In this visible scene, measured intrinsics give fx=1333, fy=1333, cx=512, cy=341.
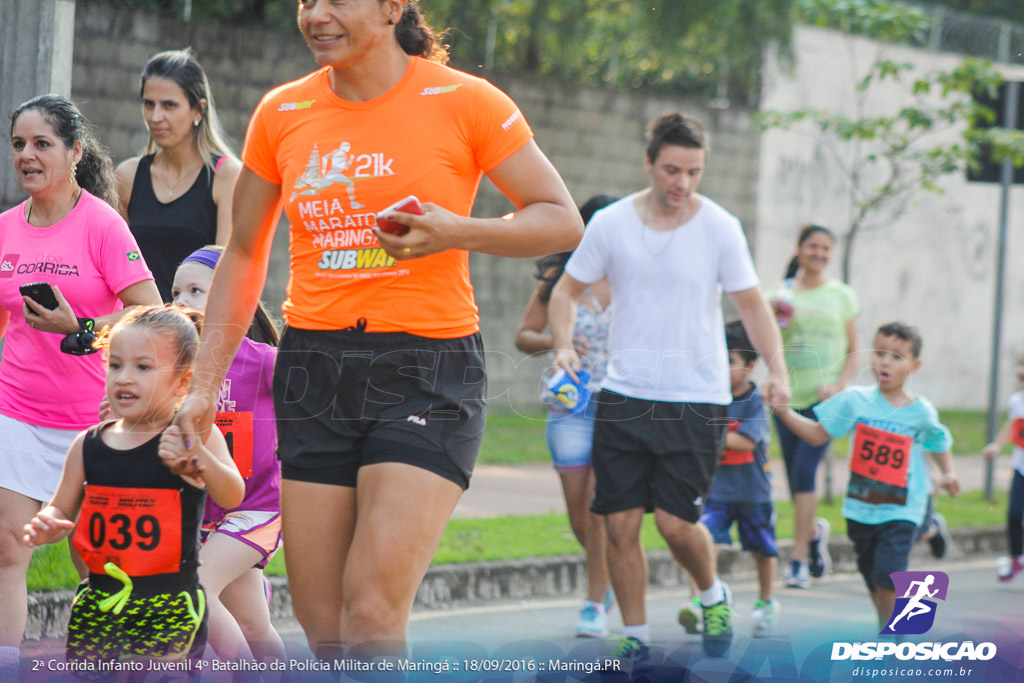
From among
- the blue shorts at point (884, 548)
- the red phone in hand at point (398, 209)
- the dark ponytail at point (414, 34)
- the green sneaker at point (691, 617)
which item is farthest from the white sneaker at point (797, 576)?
the red phone in hand at point (398, 209)

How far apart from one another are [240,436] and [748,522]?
3292 millimetres

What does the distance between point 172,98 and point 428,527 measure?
2575 millimetres

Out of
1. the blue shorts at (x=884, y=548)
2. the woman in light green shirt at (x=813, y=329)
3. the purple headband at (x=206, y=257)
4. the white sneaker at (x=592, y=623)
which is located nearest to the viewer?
the purple headband at (x=206, y=257)

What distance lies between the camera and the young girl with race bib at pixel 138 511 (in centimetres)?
343

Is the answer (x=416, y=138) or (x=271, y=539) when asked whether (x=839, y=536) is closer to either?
(x=271, y=539)

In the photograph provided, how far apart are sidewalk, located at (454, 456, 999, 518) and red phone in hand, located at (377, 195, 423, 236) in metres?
5.02

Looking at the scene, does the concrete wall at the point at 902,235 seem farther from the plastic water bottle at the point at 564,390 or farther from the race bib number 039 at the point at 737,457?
the plastic water bottle at the point at 564,390

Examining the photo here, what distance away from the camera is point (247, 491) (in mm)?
4328

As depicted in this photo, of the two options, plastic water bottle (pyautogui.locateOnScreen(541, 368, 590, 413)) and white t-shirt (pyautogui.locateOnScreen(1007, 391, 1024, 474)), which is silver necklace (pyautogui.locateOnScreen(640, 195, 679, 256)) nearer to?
plastic water bottle (pyautogui.locateOnScreen(541, 368, 590, 413))

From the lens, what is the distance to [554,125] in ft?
45.4

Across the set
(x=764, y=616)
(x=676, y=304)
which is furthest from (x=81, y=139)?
(x=764, y=616)

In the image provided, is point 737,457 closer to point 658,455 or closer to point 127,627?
point 658,455

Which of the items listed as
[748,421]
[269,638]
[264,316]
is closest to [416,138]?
[264,316]

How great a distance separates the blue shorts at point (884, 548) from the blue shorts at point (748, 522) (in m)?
0.97
